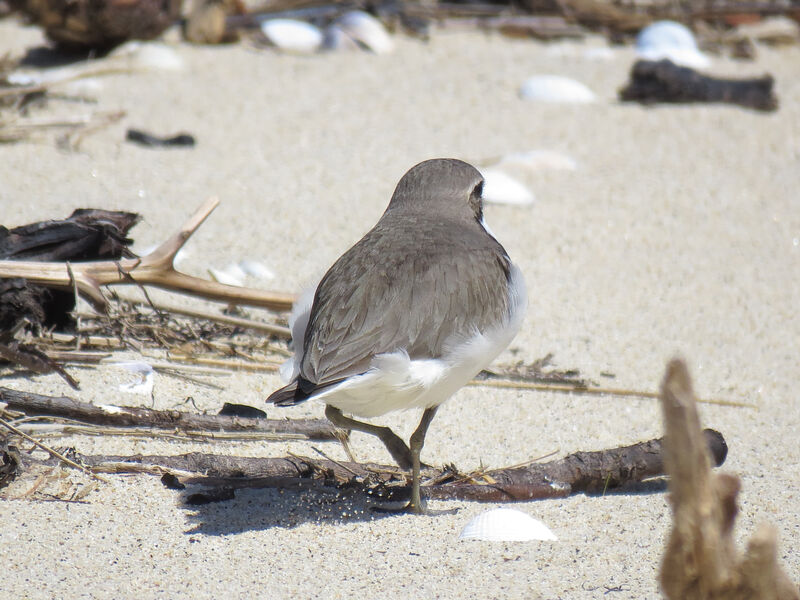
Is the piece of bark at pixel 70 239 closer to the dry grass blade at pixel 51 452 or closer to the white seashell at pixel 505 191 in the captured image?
the dry grass blade at pixel 51 452

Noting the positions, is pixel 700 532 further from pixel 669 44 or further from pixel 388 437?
pixel 669 44

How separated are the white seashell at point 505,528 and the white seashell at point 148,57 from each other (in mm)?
4559

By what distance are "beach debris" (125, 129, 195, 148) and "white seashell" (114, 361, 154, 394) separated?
7.55 ft

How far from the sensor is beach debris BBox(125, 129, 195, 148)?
17.8ft

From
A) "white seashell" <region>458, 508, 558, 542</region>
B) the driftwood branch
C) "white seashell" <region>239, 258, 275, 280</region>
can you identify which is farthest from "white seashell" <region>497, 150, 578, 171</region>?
"white seashell" <region>458, 508, 558, 542</region>

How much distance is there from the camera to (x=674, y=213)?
527 cm

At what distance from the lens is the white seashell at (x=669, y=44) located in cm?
737

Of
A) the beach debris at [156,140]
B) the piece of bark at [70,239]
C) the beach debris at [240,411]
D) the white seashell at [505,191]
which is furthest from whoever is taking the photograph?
the beach debris at [156,140]

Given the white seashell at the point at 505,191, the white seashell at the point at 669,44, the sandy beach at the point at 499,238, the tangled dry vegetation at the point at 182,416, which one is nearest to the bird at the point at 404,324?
the tangled dry vegetation at the point at 182,416

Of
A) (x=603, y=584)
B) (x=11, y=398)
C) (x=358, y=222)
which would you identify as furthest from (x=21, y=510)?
(x=358, y=222)

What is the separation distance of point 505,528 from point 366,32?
5.16 meters

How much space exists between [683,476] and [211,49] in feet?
19.3

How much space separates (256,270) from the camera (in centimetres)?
425

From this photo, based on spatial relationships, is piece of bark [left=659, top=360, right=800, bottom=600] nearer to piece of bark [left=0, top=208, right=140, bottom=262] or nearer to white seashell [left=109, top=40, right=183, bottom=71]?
piece of bark [left=0, top=208, right=140, bottom=262]
